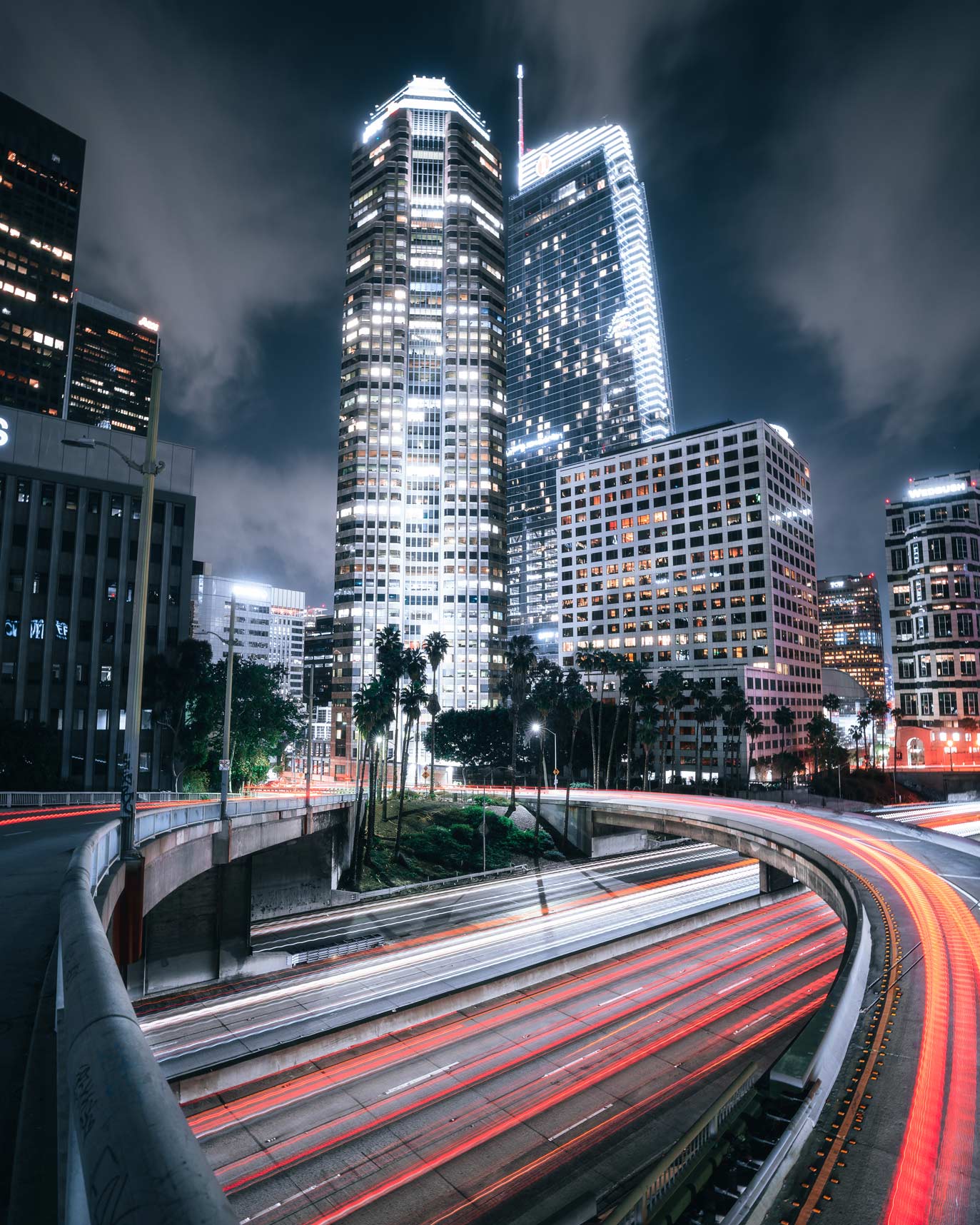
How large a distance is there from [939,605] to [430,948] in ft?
620

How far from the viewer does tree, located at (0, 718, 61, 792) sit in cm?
5497

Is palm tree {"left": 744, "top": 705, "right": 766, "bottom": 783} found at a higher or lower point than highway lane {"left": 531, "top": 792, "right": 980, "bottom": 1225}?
higher

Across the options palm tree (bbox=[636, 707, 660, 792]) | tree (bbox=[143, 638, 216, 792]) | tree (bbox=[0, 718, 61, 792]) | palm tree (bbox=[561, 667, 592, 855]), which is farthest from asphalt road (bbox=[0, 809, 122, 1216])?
palm tree (bbox=[636, 707, 660, 792])

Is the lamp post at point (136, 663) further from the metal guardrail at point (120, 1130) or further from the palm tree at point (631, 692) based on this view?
the palm tree at point (631, 692)

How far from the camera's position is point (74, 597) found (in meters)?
71.4

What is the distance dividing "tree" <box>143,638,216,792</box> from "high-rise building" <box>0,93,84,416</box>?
131 m

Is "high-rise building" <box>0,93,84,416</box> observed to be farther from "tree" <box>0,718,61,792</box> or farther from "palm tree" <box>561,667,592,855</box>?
"palm tree" <box>561,667,592,855</box>

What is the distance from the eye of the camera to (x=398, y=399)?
6531 inches

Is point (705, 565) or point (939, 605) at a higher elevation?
point (705, 565)

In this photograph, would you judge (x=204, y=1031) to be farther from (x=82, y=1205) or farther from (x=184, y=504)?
(x=184, y=504)

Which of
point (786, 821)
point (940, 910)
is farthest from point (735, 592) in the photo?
point (940, 910)

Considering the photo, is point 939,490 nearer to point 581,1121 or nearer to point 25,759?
point 581,1121

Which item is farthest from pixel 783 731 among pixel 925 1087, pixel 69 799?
pixel 925 1087

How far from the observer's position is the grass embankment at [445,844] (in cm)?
6500
